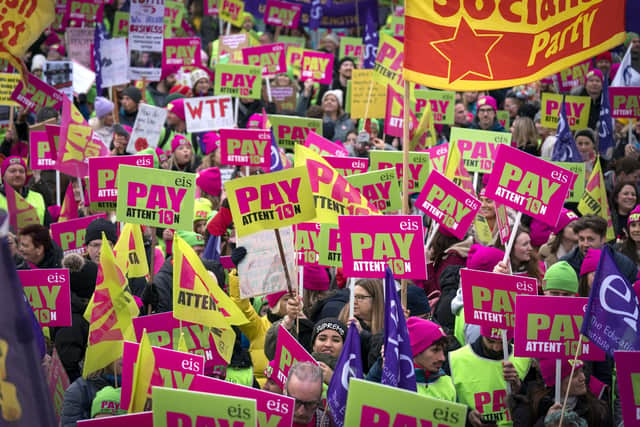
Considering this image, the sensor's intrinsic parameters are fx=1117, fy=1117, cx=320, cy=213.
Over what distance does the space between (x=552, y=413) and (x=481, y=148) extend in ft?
19.6

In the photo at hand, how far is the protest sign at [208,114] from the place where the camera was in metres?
14.9

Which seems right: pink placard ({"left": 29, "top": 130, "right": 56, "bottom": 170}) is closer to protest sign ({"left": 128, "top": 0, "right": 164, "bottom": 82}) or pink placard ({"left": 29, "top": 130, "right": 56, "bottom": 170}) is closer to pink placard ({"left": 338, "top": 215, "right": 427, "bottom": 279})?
protest sign ({"left": 128, "top": 0, "right": 164, "bottom": 82})

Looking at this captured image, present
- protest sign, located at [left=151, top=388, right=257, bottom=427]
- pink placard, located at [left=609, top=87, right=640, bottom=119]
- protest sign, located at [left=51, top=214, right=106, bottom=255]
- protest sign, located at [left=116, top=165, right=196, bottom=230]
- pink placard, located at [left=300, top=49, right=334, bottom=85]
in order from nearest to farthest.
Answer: protest sign, located at [left=151, top=388, right=257, bottom=427] → protest sign, located at [left=116, top=165, right=196, bottom=230] → protest sign, located at [left=51, top=214, right=106, bottom=255] → pink placard, located at [left=609, top=87, right=640, bottom=119] → pink placard, located at [left=300, top=49, right=334, bottom=85]

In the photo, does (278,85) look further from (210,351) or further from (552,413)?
(552,413)

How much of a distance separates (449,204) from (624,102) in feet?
18.2

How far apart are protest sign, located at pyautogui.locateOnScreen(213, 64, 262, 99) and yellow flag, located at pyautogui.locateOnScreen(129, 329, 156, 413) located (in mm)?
9491

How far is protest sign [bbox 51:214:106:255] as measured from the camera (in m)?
10.4

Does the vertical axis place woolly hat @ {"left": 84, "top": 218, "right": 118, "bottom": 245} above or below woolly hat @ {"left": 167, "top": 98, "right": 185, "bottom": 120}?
below

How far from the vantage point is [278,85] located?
58.0 feet

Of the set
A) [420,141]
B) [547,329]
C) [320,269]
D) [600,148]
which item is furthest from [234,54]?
[547,329]

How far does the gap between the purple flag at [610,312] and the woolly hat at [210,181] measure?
602 cm

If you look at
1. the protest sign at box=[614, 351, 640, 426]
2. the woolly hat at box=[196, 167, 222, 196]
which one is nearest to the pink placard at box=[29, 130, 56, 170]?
the woolly hat at box=[196, 167, 222, 196]

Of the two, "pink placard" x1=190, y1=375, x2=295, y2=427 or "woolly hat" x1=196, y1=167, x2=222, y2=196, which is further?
"woolly hat" x1=196, y1=167, x2=222, y2=196

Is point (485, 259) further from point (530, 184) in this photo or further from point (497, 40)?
point (497, 40)
